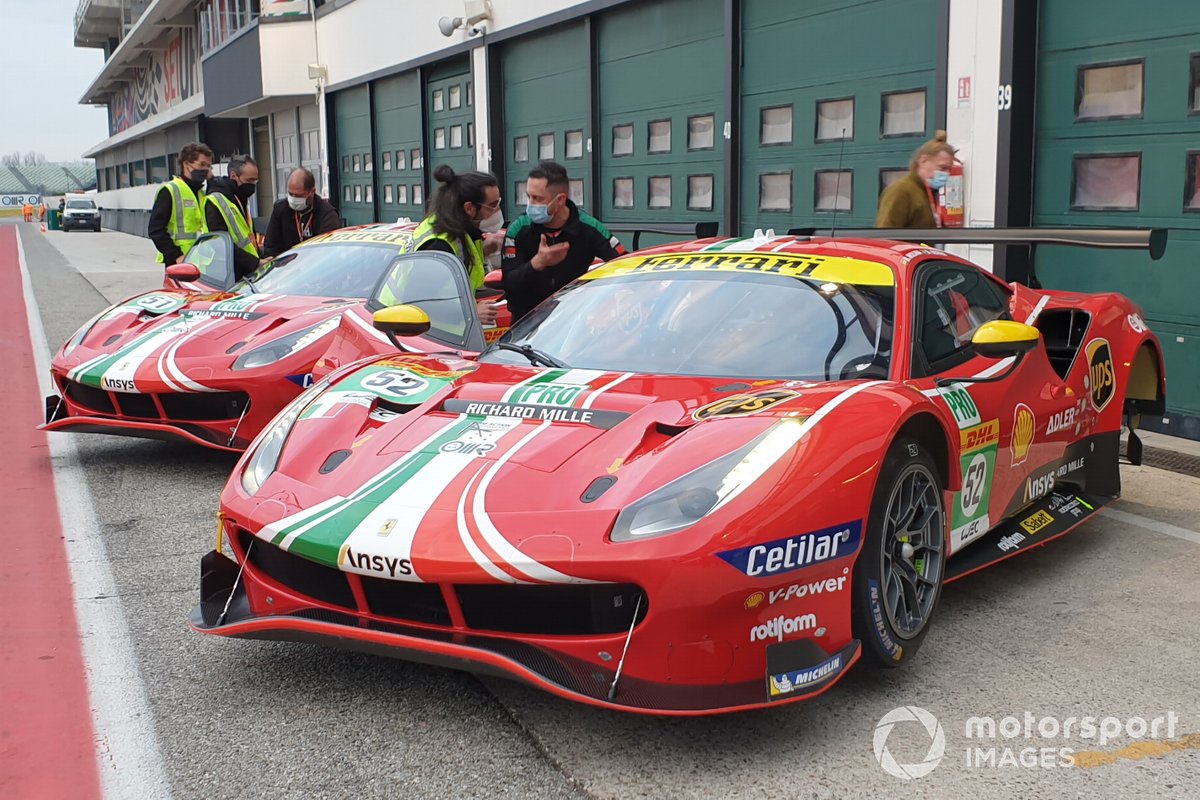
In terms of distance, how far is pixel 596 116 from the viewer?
13430 mm

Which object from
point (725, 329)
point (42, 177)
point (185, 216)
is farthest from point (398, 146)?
point (42, 177)

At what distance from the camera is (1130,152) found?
24.5ft

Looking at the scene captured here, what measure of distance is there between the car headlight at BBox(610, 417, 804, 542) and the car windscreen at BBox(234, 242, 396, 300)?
4.24 metres

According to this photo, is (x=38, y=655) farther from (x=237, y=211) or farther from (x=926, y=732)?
(x=237, y=211)

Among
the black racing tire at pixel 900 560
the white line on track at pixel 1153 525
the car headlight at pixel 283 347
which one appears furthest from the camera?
the car headlight at pixel 283 347

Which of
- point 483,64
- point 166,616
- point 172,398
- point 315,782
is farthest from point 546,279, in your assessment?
point 483,64

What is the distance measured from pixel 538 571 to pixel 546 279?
3540 mm

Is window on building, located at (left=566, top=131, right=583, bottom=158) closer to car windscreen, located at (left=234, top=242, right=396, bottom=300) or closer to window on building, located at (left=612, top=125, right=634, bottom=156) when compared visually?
window on building, located at (left=612, top=125, right=634, bottom=156)

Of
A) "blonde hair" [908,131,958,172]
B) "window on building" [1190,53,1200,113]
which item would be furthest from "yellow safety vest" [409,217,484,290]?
"window on building" [1190,53,1200,113]

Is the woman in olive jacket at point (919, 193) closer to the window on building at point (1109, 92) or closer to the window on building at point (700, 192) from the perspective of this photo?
the window on building at point (1109, 92)

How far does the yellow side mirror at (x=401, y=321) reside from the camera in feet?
15.8

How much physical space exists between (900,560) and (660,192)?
9352 millimetres

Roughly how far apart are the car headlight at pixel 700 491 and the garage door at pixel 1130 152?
197 inches

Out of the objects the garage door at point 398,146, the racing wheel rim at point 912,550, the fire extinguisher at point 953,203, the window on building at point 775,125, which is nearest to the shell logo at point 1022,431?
the racing wheel rim at point 912,550
